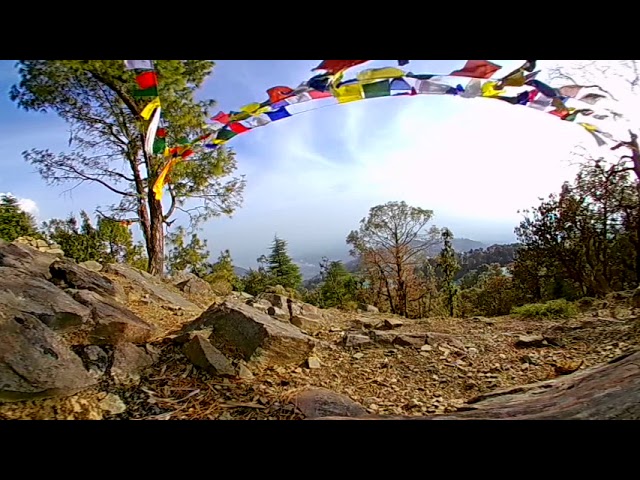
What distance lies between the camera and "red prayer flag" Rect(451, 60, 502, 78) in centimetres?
165

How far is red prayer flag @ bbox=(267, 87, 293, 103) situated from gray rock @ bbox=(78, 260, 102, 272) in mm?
1513

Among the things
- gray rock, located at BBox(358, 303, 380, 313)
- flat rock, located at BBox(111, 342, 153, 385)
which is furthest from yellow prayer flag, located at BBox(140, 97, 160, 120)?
gray rock, located at BBox(358, 303, 380, 313)

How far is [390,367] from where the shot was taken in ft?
6.05

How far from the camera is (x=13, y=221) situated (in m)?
2.17

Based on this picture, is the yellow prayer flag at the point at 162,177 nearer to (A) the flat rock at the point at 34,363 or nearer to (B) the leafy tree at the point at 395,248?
(A) the flat rock at the point at 34,363

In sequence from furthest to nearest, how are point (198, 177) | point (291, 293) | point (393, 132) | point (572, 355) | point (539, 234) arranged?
point (291, 293), point (198, 177), point (539, 234), point (393, 132), point (572, 355)

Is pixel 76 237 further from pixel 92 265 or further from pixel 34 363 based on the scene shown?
pixel 34 363

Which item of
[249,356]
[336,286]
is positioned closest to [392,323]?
[336,286]

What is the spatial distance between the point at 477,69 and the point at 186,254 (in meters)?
2.17

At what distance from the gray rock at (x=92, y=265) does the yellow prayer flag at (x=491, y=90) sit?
247cm

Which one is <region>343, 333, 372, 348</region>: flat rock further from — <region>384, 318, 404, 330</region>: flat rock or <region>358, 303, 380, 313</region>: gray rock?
<region>358, 303, 380, 313</region>: gray rock

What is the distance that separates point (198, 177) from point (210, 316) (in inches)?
39.7
